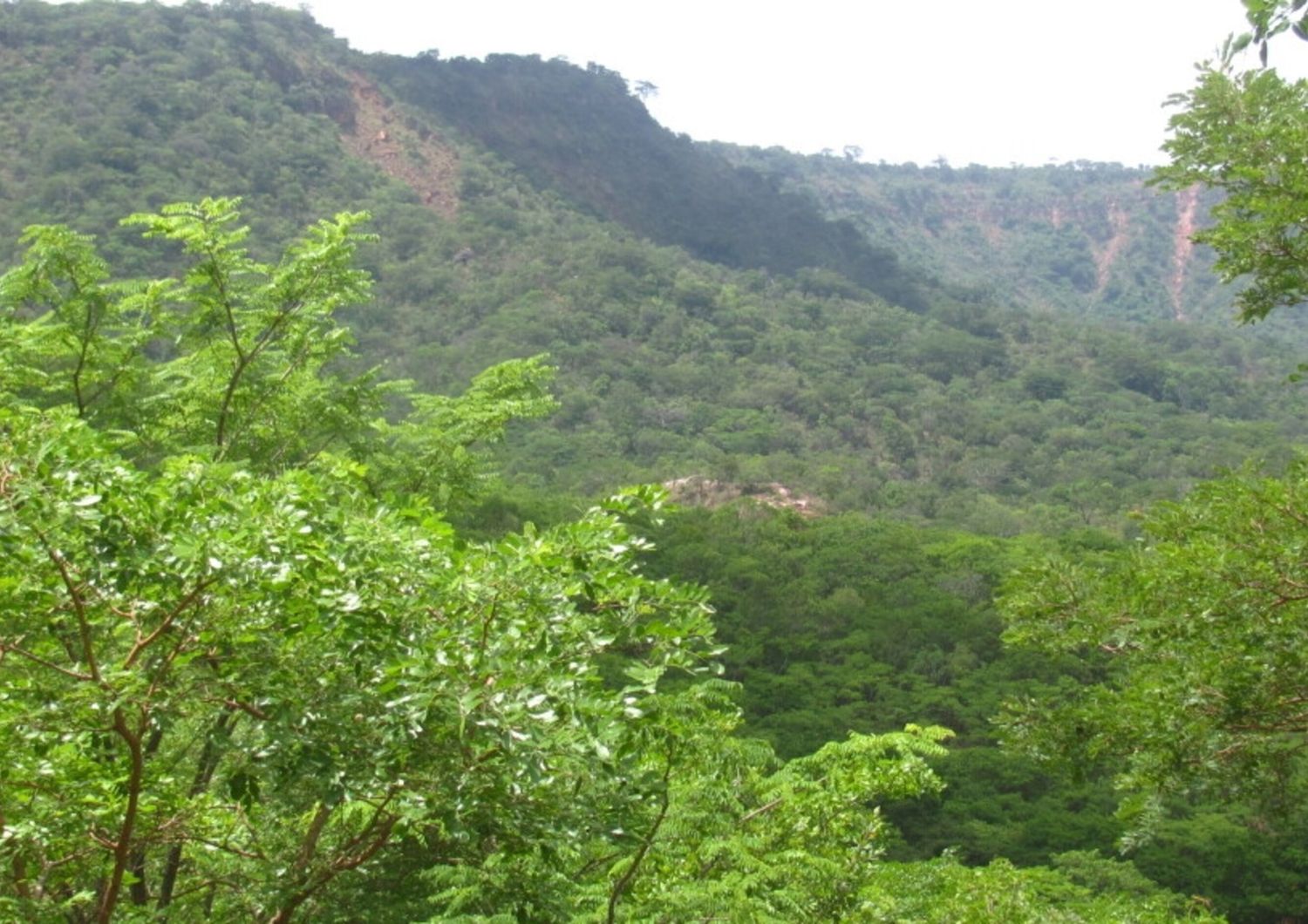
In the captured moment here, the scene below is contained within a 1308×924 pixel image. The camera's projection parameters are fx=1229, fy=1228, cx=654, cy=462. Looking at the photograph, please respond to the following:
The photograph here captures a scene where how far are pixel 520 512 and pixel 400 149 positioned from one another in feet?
148

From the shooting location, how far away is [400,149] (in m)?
63.4

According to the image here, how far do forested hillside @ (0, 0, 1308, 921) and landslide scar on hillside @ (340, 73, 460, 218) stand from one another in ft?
1.01

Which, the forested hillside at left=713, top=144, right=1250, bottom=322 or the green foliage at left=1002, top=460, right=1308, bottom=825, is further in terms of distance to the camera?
the forested hillside at left=713, top=144, right=1250, bottom=322

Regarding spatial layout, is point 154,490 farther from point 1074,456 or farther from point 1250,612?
point 1074,456

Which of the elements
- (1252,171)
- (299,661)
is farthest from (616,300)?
(299,661)

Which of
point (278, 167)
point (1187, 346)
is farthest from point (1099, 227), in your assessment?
point (278, 167)

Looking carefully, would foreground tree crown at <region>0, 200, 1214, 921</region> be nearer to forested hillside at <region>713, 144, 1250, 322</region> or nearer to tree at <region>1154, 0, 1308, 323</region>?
tree at <region>1154, 0, 1308, 323</region>

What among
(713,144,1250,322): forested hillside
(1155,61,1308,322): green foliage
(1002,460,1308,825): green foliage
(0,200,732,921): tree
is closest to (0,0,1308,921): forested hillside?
(0,200,732,921): tree

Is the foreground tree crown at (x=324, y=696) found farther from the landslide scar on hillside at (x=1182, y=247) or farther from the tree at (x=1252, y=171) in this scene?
the landslide scar on hillside at (x=1182, y=247)

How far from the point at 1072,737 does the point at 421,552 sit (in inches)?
199

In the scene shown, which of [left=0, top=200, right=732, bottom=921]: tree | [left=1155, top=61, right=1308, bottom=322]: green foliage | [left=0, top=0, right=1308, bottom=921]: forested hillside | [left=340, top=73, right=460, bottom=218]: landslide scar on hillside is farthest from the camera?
[left=340, top=73, right=460, bottom=218]: landslide scar on hillside

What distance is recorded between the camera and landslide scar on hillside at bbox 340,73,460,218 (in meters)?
61.1

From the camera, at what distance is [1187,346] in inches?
2258

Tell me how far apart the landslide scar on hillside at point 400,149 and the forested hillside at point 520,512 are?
1.01 ft
